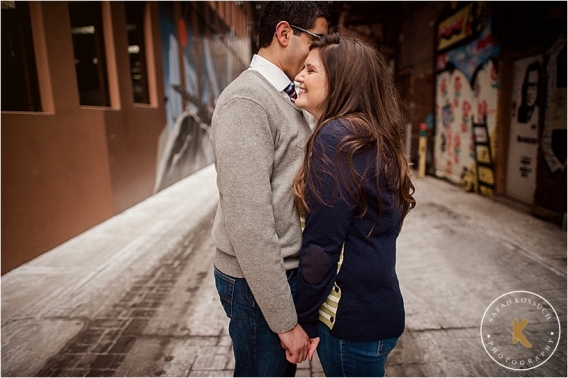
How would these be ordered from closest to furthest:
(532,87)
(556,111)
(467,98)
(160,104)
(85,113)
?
(85,113)
(556,111)
(532,87)
(160,104)
(467,98)

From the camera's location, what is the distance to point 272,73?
4.74 feet

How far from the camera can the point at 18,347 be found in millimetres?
2877

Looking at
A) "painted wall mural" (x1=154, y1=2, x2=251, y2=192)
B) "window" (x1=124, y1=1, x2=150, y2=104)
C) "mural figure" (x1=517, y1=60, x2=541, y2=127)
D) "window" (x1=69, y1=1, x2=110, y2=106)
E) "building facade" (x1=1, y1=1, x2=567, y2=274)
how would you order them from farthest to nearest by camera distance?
"painted wall mural" (x1=154, y1=2, x2=251, y2=192), "window" (x1=124, y1=1, x2=150, y2=104), "mural figure" (x1=517, y1=60, x2=541, y2=127), "window" (x1=69, y1=1, x2=110, y2=106), "building facade" (x1=1, y1=1, x2=567, y2=274)

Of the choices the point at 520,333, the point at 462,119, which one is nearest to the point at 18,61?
the point at 520,333

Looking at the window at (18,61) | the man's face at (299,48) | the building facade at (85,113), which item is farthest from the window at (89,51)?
the man's face at (299,48)

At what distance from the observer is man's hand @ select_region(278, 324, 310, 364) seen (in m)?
1.31

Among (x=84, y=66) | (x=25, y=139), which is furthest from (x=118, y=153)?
(x=25, y=139)

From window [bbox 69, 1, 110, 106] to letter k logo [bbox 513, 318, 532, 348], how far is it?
19.7 feet

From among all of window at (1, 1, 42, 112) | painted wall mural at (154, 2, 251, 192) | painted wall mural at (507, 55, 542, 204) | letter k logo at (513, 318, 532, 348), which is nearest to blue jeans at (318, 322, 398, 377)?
letter k logo at (513, 318, 532, 348)

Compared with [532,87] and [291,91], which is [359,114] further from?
[532,87]

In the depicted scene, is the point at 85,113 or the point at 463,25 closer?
the point at 85,113

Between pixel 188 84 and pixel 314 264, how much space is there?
10041mm

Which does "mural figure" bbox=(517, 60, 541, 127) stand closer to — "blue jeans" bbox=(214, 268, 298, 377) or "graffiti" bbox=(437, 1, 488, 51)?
"graffiti" bbox=(437, 1, 488, 51)

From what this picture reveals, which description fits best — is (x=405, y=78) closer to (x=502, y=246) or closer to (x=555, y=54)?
(x=555, y=54)
